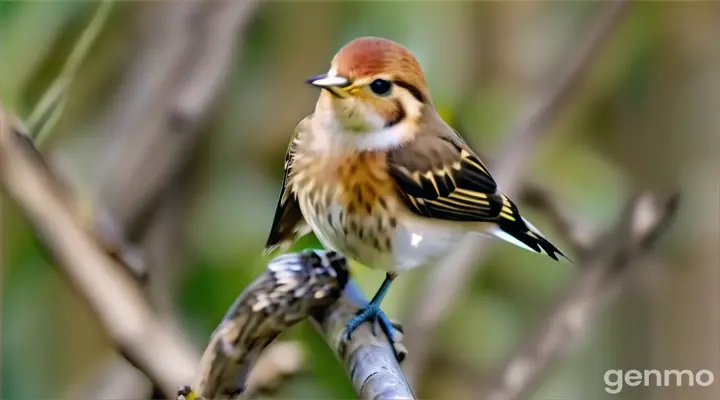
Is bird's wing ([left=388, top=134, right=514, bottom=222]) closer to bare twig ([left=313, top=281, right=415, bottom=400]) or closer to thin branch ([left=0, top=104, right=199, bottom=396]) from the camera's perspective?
bare twig ([left=313, top=281, right=415, bottom=400])

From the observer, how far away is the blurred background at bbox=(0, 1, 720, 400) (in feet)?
2.34

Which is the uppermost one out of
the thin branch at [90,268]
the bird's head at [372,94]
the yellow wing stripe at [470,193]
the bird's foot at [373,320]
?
the bird's head at [372,94]

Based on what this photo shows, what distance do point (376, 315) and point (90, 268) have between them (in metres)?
0.22

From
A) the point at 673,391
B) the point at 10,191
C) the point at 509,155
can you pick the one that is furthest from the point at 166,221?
the point at 673,391

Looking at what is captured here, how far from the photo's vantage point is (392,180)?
0.55 meters

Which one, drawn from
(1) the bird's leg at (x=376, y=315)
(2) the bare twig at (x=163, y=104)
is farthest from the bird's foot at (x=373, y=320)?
(2) the bare twig at (x=163, y=104)

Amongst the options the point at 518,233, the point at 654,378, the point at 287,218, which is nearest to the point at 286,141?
the point at 287,218

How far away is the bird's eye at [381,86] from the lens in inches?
20.0

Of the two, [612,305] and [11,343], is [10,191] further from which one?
[612,305]

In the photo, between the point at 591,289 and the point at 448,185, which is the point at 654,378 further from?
the point at 448,185

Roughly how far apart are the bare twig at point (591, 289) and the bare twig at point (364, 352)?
14 centimetres

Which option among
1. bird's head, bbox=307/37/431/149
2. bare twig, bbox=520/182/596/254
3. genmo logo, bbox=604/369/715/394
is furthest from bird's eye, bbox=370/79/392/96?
genmo logo, bbox=604/369/715/394

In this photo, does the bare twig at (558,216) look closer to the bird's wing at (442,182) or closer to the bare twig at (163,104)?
the bird's wing at (442,182)

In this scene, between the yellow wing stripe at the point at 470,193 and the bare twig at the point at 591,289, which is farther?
the bare twig at the point at 591,289
